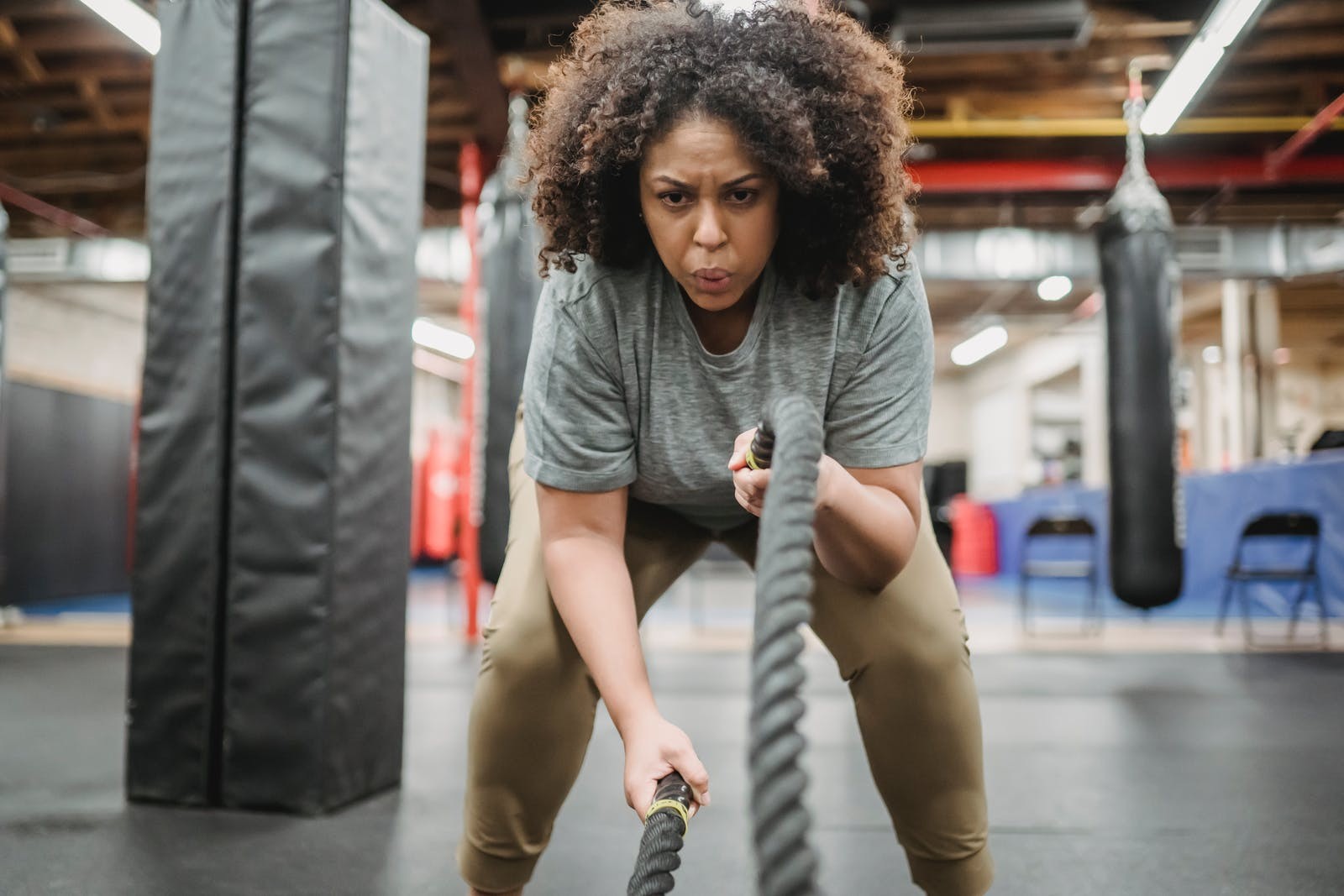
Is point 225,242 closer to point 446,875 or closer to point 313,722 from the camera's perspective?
point 313,722

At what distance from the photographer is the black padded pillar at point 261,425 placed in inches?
75.0

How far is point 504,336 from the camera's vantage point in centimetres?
379

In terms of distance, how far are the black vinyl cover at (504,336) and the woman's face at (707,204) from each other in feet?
9.16

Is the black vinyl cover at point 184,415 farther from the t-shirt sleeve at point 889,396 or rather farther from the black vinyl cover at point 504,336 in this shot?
the black vinyl cover at point 504,336

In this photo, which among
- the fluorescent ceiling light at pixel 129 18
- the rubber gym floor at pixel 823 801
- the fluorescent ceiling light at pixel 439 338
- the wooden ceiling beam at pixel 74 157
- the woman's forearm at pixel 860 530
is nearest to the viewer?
the woman's forearm at pixel 860 530

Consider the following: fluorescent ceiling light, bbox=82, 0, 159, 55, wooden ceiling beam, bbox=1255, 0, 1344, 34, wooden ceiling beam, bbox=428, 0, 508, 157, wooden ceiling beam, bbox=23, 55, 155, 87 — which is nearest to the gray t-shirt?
fluorescent ceiling light, bbox=82, 0, 159, 55

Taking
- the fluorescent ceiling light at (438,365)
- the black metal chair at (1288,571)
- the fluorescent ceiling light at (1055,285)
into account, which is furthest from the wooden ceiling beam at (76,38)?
the fluorescent ceiling light at (438,365)

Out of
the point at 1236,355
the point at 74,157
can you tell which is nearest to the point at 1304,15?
the point at 1236,355

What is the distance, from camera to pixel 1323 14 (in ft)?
15.2

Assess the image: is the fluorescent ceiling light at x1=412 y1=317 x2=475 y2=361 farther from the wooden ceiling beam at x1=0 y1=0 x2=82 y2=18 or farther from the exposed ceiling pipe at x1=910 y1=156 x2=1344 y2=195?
the exposed ceiling pipe at x1=910 y1=156 x2=1344 y2=195

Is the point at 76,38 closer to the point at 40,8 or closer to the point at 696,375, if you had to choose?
the point at 40,8

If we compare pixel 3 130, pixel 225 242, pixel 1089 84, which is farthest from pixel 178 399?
pixel 3 130

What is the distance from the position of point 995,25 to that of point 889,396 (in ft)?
13.2

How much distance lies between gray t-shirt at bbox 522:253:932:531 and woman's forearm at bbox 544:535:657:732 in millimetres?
77
